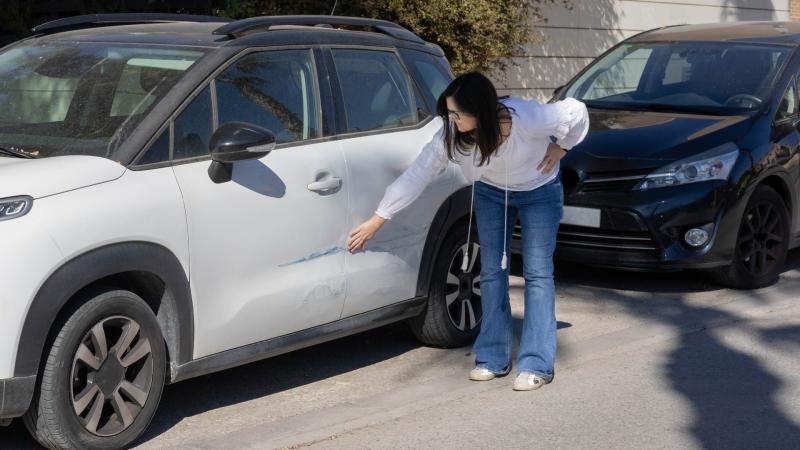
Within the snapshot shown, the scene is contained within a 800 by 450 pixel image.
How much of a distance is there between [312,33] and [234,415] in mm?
1819

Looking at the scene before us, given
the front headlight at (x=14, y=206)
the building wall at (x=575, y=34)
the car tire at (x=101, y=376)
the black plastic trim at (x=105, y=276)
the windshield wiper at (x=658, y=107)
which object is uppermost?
the front headlight at (x=14, y=206)

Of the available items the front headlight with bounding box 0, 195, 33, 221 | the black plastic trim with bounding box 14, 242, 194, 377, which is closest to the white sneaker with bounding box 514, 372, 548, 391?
the black plastic trim with bounding box 14, 242, 194, 377

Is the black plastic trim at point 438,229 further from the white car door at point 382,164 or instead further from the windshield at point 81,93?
the windshield at point 81,93

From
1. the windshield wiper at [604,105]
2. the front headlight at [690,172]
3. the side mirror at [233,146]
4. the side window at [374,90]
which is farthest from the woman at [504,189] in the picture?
the windshield wiper at [604,105]

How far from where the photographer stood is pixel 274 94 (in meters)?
5.43

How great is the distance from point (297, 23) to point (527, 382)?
204 centimetres

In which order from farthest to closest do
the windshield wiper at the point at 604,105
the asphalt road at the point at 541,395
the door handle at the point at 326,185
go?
the windshield wiper at the point at 604,105 < the door handle at the point at 326,185 < the asphalt road at the point at 541,395

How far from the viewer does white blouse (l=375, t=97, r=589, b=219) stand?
5.45 meters

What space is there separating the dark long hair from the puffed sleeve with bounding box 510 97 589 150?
163 mm

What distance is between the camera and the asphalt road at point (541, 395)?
5090mm

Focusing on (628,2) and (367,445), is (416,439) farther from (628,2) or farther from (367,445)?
(628,2)

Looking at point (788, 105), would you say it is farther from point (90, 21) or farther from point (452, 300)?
point (90, 21)

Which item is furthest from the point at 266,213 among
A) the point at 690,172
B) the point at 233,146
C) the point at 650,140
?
the point at 650,140

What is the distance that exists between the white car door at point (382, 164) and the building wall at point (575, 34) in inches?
293
